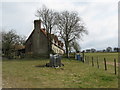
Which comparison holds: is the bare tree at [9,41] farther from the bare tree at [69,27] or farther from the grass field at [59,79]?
the grass field at [59,79]

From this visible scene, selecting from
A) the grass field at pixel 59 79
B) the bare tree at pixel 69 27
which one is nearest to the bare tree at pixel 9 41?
the bare tree at pixel 69 27

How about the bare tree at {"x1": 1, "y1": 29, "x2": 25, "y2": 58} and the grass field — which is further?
the bare tree at {"x1": 1, "y1": 29, "x2": 25, "y2": 58}

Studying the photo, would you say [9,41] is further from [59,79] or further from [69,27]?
[59,79]

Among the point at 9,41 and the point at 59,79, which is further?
the point at 9,41

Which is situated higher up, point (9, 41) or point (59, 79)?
point (9, 41)

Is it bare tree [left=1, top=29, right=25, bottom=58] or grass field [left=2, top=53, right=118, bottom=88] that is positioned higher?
bare tree [left=1, top=29, right=25, bottom=58]

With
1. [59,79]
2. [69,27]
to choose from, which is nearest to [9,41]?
[69,27]

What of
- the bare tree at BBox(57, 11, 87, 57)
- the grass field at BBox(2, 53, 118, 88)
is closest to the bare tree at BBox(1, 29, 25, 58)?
the bare tree at BBox(57, 11, 87, 57)

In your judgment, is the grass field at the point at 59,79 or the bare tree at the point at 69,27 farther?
the bare tree at the point at 69,27

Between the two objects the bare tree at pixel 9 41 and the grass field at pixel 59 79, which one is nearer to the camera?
the grass field at pixel 59 79

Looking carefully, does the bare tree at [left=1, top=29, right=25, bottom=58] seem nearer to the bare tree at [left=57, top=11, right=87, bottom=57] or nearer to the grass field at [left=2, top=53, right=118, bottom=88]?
the bare tree at [left=57, top=11, right=87, bottom=57]

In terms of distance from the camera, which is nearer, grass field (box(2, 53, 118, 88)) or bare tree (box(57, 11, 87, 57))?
grass field (box(2, 53, 118, 88))

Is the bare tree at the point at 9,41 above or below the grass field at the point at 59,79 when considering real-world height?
above

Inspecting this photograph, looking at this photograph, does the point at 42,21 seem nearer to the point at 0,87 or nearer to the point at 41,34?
the point at 41,34
